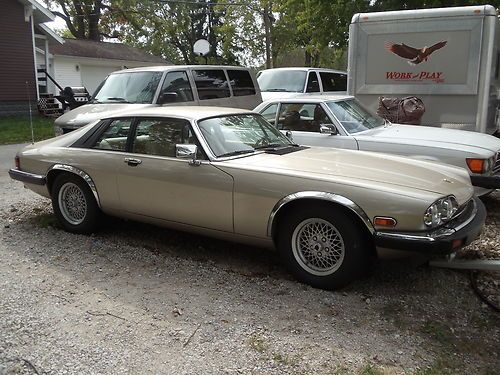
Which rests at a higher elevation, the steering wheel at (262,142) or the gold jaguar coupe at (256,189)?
the steering wheel at (262,142)

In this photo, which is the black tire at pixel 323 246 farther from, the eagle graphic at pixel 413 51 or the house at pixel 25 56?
the house at pixel 25 56

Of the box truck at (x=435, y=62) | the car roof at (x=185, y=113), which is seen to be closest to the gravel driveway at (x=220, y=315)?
the car roof at (x=185, y=113)

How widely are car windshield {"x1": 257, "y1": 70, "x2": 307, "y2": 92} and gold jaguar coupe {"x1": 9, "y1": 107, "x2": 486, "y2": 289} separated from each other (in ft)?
22.2

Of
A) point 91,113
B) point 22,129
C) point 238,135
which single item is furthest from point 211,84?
point 22,129

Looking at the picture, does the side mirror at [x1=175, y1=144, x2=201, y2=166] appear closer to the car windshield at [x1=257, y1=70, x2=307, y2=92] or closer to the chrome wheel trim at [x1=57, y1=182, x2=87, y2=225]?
the chrome wheel trim at [x1=57, y1=182, x2=87, y2=225]

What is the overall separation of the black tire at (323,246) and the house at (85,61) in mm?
22849

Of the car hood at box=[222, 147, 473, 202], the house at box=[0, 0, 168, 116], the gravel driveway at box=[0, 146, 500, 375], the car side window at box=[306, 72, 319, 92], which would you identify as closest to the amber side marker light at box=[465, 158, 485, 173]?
the gravel driveway at box=[0, 146, 500, 375]

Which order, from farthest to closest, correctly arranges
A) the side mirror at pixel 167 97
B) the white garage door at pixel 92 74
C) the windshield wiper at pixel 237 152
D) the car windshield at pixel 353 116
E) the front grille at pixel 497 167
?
the white garage door at pixel 92 74 → the side mirror at pixel 167 97 → the car windshield at pixel 353 116 → the front grille at pixel 497 167 → the windshield wiper at pixel 237 152

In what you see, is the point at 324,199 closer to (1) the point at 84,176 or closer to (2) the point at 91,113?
(1) the point at 84,176

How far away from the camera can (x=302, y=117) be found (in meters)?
7.05

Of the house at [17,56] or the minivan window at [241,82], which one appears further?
the house at [17,56]

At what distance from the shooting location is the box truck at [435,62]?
26.1 ft

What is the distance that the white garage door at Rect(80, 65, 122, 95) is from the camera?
94.7ft

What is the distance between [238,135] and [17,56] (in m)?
17.8
